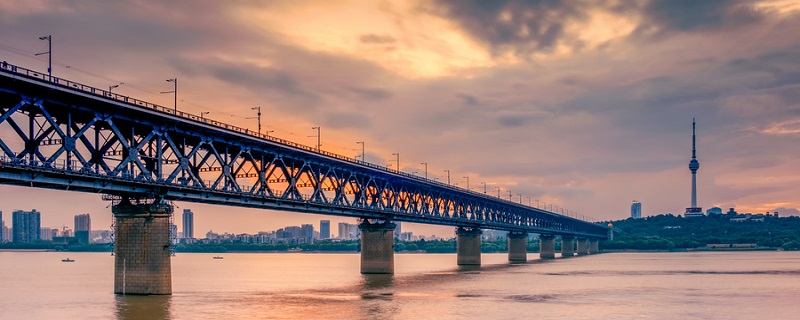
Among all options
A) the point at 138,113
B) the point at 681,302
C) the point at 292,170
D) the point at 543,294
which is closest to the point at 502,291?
the point at 543,294

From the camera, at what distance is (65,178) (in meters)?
69.6

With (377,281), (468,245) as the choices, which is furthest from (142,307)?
(468,245)

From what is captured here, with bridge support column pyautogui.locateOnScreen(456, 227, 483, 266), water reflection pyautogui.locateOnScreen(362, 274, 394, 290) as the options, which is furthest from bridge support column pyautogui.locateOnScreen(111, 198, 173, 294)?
bridge support column pyautogui.locateOnScreen(456, 227, 483, 266)

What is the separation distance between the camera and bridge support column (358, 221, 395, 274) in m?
136

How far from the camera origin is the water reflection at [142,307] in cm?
6612

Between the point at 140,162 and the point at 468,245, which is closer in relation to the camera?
the point at 140,162

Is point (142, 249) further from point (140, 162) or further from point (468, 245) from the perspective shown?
point (468, 245)

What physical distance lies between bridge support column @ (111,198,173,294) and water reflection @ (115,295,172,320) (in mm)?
987

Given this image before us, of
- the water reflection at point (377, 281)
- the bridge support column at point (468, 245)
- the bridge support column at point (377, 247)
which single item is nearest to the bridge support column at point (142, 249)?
the water reflection at point (377, 281)

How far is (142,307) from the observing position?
70188 millimetres

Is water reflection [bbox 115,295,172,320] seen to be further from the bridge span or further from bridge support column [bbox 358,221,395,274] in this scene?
bridge support column [bbox 358,221,395,274]

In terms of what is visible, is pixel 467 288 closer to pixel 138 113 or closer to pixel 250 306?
pixel 250 306

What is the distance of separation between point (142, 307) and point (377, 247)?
229 ft

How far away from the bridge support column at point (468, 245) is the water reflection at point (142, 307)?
120173mm
